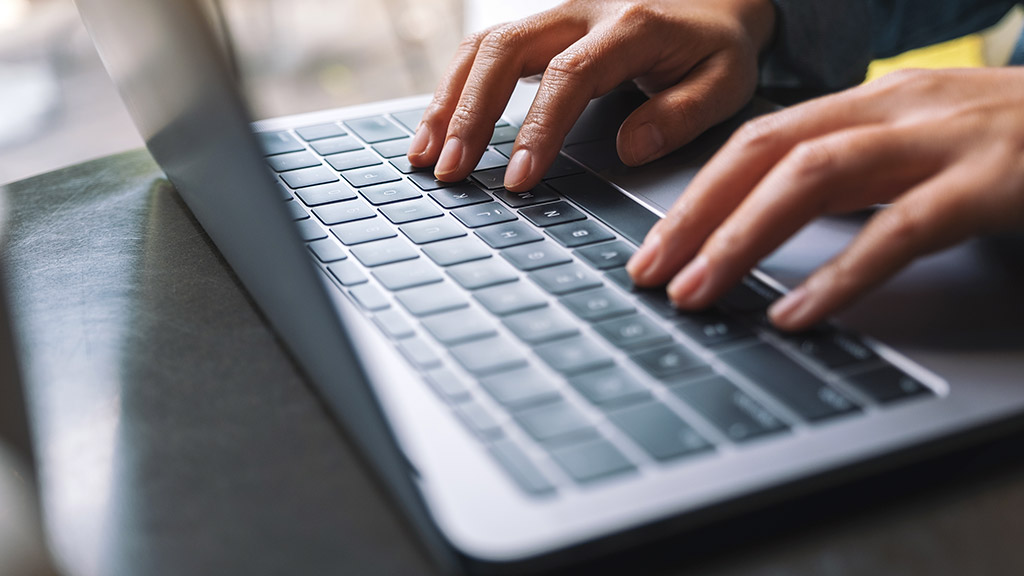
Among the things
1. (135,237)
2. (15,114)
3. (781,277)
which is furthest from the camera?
(15,114)

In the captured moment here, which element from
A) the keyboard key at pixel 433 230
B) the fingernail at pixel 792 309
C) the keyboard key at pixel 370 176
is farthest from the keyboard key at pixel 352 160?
the fingernail at pixel 792 309

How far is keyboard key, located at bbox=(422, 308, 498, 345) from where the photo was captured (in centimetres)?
35

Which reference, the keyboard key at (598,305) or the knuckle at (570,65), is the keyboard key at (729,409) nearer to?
the keyboard key at (598,305)

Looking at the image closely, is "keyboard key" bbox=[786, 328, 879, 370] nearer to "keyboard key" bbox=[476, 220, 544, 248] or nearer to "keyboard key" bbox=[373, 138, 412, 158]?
"keyboard key" bbox=[476, 220, 544, 248]

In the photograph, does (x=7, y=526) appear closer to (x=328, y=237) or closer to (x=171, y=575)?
(x=171, y=575)

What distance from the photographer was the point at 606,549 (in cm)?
26

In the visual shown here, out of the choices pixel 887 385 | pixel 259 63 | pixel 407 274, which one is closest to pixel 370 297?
pixel 407 274

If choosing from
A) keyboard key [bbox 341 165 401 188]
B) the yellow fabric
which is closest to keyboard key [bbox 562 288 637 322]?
keyboard key [bbox 341 165 401 188]

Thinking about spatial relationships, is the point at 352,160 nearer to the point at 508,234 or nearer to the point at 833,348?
the point at 508,234

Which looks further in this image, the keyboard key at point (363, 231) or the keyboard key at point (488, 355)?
the keyboard key at point (363, 231)

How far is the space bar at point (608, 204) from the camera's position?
461 mm

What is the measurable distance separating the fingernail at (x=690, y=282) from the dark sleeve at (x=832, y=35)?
0.45 meters

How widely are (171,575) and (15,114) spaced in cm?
239

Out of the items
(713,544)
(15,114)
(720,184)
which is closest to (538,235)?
(720,184)
